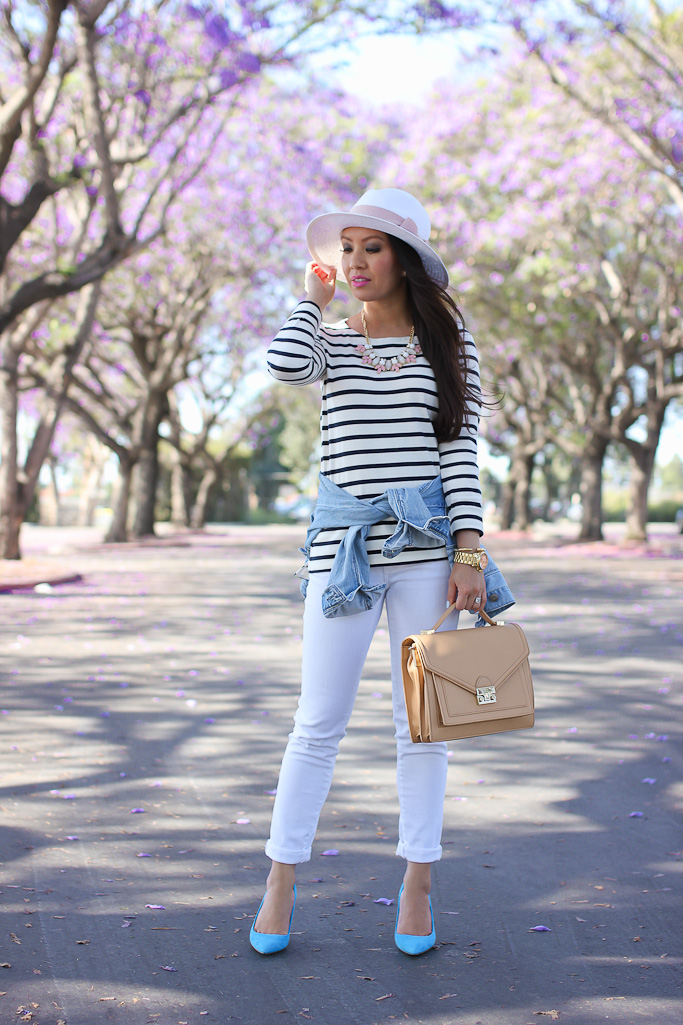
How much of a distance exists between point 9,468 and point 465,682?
40.9ft

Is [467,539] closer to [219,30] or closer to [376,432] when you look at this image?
[376,432]

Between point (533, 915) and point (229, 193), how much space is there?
1836cm

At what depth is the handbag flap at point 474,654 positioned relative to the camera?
254cm

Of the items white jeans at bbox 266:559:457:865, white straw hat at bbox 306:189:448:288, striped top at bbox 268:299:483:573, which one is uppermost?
white straw hat at bbox 306:189:448:288

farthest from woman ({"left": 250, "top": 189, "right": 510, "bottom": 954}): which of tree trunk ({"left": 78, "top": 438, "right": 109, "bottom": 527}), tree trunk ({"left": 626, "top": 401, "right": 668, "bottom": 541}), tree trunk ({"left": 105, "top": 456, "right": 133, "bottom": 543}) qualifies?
tree trunk ({"left": 78, "top": 438, "right": 109, "bottom": 527})

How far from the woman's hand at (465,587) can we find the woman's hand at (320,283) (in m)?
0.83

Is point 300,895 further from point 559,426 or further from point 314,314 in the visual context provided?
point 559,426

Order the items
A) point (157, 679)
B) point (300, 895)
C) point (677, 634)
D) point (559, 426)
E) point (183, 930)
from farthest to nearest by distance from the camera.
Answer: point (559, 426), point (677, 634), point (157, 679), point (300, 895), point (183, 930)

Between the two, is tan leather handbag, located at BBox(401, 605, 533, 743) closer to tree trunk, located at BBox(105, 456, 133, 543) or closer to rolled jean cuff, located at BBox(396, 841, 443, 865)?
rolled jean cuff, located at BBox(396, 841, 443, 865)

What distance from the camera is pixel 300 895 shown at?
304 centimetres

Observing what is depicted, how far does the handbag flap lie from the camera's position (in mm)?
2545

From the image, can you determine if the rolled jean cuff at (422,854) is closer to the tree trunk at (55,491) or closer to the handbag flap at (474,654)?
the handbag flap at (474,654)

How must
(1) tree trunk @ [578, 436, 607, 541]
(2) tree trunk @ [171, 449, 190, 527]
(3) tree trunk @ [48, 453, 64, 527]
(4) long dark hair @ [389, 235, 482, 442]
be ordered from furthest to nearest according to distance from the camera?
(3) tree trunk @ [48, 453, 64, 527], (2) tree trunk @ [171, 449, 190, 527], (1) tree trunk @ [578, 436, 607, 541], (4) long dark hair @ [389, 235, 482, 442]

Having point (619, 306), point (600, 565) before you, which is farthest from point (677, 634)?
point (619, 306)
